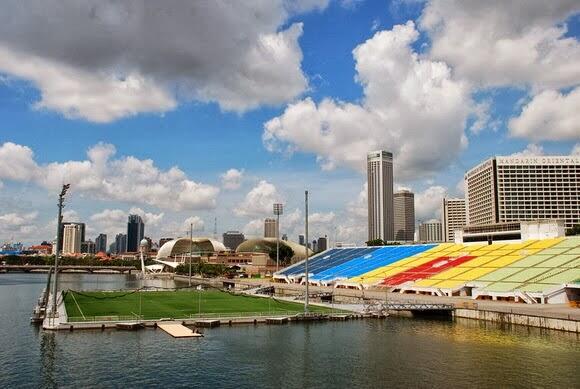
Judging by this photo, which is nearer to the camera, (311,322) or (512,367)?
(512,367)

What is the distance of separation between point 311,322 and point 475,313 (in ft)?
75.3

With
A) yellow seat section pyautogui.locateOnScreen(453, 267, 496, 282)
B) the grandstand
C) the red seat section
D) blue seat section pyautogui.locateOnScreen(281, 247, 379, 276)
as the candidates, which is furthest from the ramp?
blue seat section pyautogui.locateOnScreen(281, 247, 379, 276)

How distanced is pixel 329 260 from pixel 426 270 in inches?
2096

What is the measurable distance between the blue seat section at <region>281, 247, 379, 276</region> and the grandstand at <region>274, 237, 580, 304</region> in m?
1.17

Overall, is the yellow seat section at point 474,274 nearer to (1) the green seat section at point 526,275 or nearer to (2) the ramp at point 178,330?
(1) the green seat section at point 526,275

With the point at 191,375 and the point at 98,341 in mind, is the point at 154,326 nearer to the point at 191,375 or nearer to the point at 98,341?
the point at 98,341

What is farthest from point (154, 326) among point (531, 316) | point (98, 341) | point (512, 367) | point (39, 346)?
point (531, 316)

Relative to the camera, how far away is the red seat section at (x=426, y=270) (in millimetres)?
111500

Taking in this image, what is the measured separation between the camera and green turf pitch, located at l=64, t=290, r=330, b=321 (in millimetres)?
76188

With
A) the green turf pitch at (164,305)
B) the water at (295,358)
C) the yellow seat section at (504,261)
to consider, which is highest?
the yellow seat section at (504,261)

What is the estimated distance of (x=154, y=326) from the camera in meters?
64.3

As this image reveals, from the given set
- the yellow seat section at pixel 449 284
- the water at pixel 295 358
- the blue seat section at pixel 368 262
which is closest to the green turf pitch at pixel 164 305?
the water at pixel 295 358

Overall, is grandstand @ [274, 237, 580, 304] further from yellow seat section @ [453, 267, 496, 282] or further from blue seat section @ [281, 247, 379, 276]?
blue seat section @ [281, 247, 379, 276]

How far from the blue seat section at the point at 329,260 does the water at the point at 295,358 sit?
87923 millimetres
